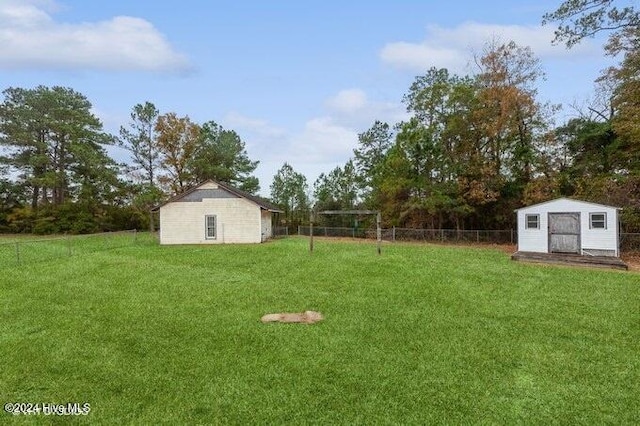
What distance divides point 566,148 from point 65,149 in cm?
4115

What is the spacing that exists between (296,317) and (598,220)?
1335cm

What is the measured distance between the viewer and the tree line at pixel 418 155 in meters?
19.3

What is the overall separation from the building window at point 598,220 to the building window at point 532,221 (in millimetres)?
1887

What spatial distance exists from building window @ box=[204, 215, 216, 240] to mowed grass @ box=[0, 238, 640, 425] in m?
11.7

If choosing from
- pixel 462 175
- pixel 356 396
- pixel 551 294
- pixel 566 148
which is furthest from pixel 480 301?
pixel 566 148

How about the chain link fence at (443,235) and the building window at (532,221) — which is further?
the chain link fence at (443,235)

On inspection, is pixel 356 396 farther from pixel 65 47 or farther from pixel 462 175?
pixel 462 175

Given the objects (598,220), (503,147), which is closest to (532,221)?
(598,220)

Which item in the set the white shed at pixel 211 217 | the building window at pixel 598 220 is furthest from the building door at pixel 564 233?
the white shed at pixel 211 217

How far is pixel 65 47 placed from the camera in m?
15.3

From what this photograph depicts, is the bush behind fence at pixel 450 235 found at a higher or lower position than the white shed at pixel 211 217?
lower

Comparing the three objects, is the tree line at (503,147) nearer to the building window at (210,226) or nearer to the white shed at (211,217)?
the white shed at (211,217)

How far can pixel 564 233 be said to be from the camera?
15.0m

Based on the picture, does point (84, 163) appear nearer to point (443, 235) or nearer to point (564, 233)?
A: point (443, 235)
